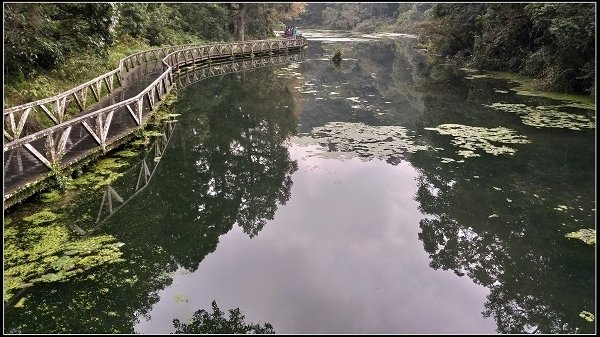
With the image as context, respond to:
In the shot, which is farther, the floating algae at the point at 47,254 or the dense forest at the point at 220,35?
the dense forest at the point at 220,35

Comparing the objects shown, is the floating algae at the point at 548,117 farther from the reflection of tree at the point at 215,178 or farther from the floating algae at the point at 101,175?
the floating algae at the point at 101,175

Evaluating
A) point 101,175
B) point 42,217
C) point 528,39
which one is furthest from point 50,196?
point 528,39

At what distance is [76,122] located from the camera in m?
8.55

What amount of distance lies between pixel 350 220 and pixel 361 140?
4.91 meters

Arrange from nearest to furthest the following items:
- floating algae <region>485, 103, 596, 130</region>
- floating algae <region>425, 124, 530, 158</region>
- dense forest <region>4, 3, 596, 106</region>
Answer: floating algae <region>425, 124, 530, 158</region>
dense forest <region>4, 3, 596, 106</region>
floating algae <region>485, 103, 596, 130</region>

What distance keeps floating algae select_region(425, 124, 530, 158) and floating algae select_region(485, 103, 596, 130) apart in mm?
1549

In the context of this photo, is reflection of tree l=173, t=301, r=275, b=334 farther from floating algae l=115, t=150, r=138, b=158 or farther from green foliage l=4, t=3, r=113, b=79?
green foliage l=4, t=3, r=113, b=79

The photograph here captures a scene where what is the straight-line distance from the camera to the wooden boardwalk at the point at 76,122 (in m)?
7.84

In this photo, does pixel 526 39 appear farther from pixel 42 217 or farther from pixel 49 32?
pixel 42 217

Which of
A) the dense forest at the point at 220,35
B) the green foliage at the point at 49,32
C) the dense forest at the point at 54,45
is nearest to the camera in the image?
the green foliage at the point at 49,32

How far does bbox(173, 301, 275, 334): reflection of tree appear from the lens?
4.98m

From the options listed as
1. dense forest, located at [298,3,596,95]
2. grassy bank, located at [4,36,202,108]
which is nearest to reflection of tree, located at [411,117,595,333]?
dense forest, located at [298,3,596,95]

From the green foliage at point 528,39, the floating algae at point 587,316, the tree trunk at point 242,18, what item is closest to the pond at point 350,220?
the floating algae at point 587,316

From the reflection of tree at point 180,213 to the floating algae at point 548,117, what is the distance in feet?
25.0
